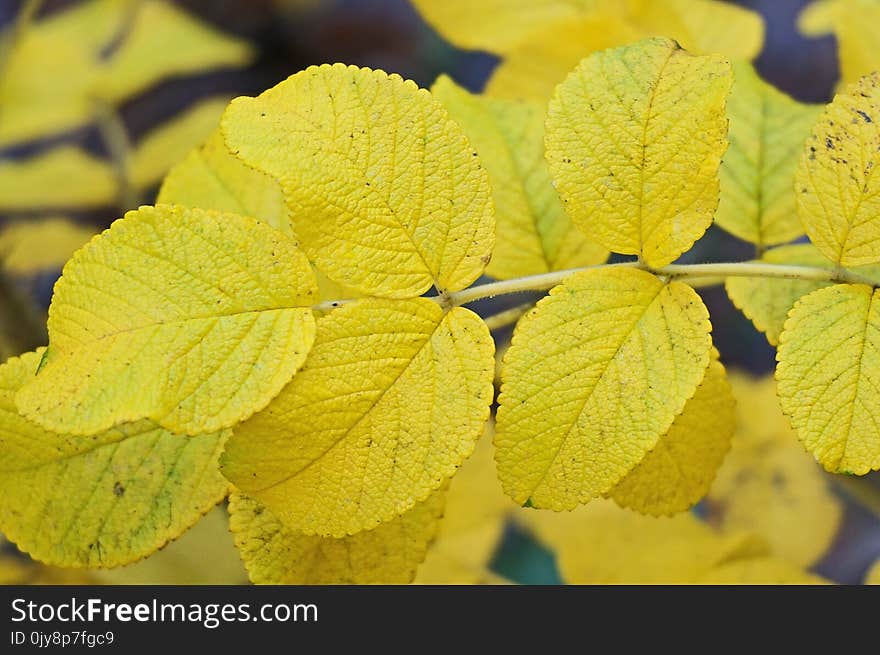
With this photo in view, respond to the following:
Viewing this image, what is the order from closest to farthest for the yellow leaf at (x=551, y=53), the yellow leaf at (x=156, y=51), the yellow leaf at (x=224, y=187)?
1. the yellow leaf at (x=224, y=187)
2. the yellow leaf at (x=551, y=53)
3. the yellow leaf at (x=156, y=51)

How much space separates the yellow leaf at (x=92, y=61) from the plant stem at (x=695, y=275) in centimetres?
96

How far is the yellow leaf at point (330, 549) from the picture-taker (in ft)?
2.25

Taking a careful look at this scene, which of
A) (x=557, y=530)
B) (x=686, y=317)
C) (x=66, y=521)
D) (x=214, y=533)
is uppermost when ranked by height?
(x=686, y=317)

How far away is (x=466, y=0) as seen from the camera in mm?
1020

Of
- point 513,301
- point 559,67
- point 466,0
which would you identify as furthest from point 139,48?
point 513,301

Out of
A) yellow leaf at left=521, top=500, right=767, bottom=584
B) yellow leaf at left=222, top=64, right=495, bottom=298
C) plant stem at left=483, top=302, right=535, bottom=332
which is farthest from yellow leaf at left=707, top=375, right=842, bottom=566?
yellow leaf at left=222, top=64, right=495, bottom=298

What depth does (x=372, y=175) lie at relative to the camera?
645 mm

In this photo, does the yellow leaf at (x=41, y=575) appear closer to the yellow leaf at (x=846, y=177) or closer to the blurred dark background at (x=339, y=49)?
the yellow leaf at (x=846, y=177)

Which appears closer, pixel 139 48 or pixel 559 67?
pixel 559 67

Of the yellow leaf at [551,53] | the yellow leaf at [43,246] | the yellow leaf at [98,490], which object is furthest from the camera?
the yellow leaf at [43,246]

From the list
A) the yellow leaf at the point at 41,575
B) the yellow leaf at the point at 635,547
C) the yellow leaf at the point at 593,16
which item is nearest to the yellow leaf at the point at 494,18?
the yellow leaf at the point at 593,16

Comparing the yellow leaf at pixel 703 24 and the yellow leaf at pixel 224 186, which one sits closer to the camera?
the yellow leaf at pixel 224 186

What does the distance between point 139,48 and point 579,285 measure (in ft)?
3.52

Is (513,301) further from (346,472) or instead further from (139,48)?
(346,472)
